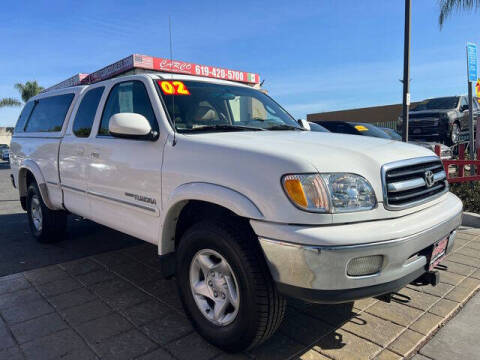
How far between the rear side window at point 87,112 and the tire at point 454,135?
11899mm

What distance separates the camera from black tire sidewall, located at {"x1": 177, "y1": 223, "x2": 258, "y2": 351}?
2.29 metres

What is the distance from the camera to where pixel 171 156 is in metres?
2.82

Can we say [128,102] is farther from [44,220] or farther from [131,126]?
[44,220]

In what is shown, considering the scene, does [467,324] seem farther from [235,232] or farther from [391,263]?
[235,232]

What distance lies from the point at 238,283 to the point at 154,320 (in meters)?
1.06

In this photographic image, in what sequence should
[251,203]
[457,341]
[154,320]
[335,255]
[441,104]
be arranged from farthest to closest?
[441,104] < [154,320] < [457,341] < [251,203] < [335,255]

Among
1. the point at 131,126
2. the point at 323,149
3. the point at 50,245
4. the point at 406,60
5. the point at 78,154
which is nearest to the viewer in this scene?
the point at 323,149

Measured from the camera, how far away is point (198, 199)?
2.54m

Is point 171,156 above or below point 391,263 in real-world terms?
above

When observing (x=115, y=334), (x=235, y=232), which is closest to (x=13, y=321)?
(x=115, y=334)

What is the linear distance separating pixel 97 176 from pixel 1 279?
4.99ft

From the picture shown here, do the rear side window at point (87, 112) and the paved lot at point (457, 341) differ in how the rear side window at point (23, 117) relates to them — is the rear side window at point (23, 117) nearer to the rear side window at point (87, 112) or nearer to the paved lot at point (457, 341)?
the rear side window at point (87, 112)

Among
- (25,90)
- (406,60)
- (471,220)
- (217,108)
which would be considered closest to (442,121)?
(406,60)

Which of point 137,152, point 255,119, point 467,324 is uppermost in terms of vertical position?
point 255,119
